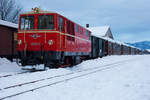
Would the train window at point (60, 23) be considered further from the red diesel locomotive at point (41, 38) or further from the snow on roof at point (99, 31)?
the snow on roof at point (99, 31)

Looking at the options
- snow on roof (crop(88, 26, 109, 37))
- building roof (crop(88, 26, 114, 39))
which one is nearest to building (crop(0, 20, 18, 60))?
building roof (crop(88, 26, 114, 39))

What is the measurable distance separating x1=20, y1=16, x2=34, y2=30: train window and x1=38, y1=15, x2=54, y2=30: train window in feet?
1.74

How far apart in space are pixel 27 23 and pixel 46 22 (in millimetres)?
1245

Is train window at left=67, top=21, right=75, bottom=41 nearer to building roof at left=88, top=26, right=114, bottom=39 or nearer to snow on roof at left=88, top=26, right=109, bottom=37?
A: building roof at left=88, top=26, right=114, bottom=39

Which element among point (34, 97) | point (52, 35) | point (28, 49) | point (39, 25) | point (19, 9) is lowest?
point (34, 97)

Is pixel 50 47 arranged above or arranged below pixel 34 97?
above

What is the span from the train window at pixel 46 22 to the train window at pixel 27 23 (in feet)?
1.74

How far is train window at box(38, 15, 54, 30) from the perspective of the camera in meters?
10.3

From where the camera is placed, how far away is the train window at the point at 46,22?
1027 cm

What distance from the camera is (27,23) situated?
1066 cm

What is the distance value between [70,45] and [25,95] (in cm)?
739

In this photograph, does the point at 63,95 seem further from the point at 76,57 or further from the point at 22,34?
the point at 76,57

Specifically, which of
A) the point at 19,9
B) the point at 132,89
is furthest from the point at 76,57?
the point at 19,9

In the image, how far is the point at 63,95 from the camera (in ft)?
16.5
